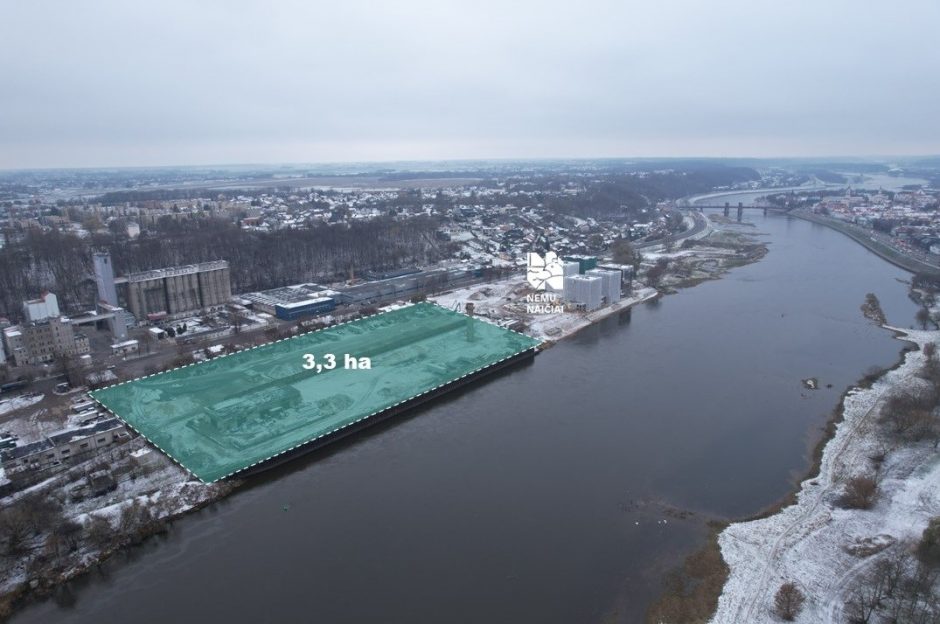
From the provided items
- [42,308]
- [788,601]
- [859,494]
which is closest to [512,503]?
[788,601]

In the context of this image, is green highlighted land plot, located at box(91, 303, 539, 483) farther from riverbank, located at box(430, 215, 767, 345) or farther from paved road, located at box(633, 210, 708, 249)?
paved road, located at box(633, 210, 708, 249)

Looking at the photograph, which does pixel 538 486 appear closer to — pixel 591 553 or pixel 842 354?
pixel 591 553

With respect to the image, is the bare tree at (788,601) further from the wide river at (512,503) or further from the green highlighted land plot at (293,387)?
the green highlighted land plot at (293,387)

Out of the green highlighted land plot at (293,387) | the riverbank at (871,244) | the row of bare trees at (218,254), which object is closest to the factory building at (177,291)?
the row of bare trees at (218,254)

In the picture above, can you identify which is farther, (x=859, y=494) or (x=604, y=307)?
(x=604, y=307)

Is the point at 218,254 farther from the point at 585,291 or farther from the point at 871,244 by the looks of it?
the point at 871,244

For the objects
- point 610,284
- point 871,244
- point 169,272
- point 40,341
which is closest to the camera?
point 40,341

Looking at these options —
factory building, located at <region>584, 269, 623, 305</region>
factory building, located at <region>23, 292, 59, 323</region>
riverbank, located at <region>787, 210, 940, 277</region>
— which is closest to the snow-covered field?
factory building, located at <region>584, 269, 623, 305</region>
